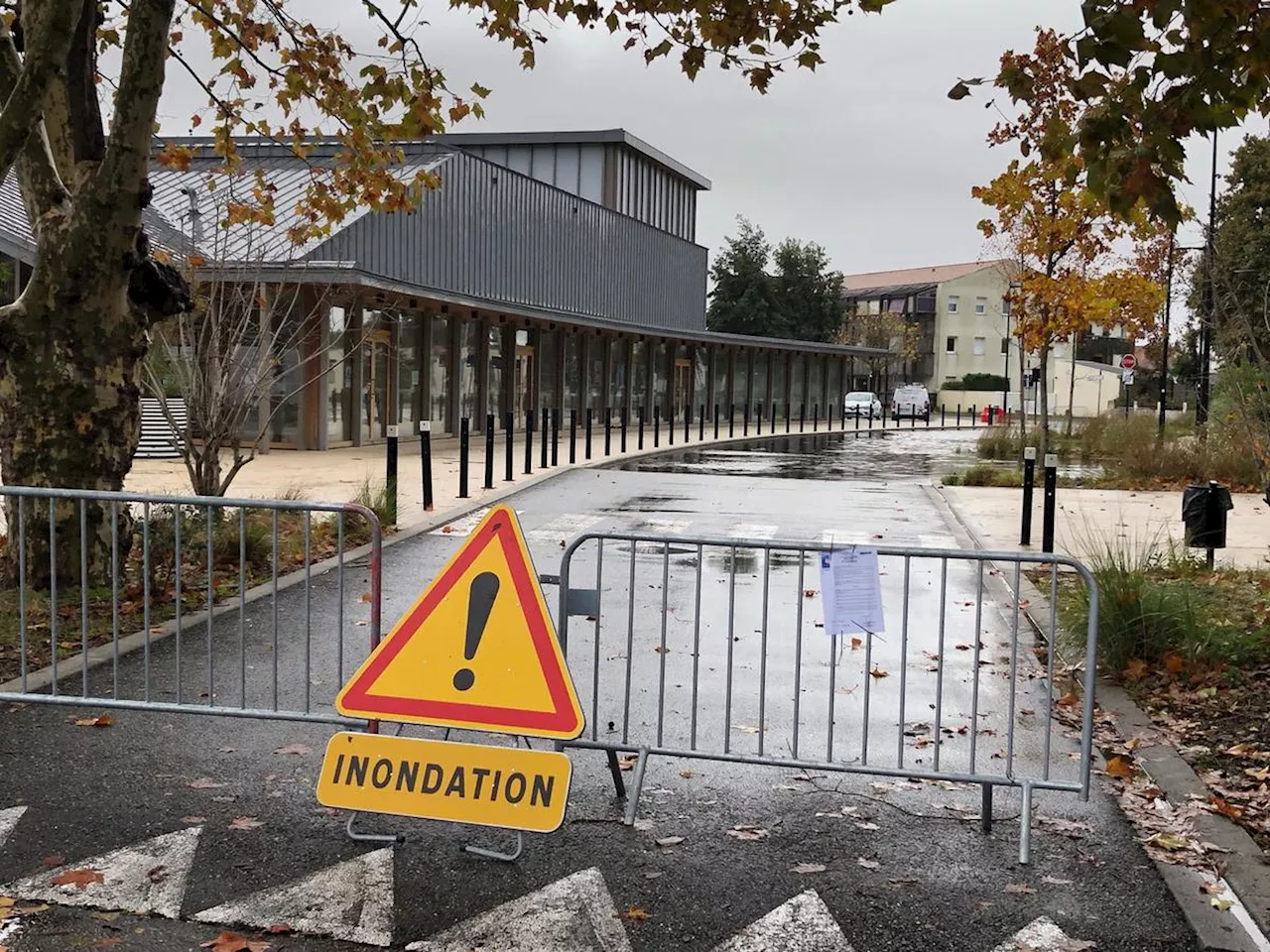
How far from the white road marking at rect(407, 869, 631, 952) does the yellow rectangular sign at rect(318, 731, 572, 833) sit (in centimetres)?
30

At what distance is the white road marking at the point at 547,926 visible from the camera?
156 inches

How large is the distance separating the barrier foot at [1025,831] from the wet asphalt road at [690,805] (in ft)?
0.20

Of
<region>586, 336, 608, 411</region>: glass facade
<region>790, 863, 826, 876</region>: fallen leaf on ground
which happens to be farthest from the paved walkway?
<region>586, 336, 608, 411</region>: glass facade

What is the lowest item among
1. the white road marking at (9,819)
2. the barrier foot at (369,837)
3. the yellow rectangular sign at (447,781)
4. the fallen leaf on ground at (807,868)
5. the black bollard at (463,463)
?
the fallen leaf on ground at (807,868)

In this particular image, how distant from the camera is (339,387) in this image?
88.2 ft

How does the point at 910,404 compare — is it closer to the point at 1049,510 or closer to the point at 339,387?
the point at 339,387

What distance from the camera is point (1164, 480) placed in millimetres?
20750

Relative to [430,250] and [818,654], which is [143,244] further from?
[430,250]

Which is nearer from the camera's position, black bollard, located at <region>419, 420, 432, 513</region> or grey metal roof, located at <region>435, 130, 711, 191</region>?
black bollard, located at <region>419, 420, 432, 513</region>

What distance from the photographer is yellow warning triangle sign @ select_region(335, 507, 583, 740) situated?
4.79 metres

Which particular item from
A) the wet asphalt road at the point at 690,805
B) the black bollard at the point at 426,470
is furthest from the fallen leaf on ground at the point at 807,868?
the black bollard at the point at 426,470

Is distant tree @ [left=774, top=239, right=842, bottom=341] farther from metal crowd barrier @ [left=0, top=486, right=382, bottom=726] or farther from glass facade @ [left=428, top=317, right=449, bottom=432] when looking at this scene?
metal crowd barrier @ [left=0, top=486, right=382, bottom=726]

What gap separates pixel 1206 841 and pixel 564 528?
10.1 metres

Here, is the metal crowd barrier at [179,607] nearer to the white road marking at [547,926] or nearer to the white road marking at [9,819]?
the white road marking at [9,819]
